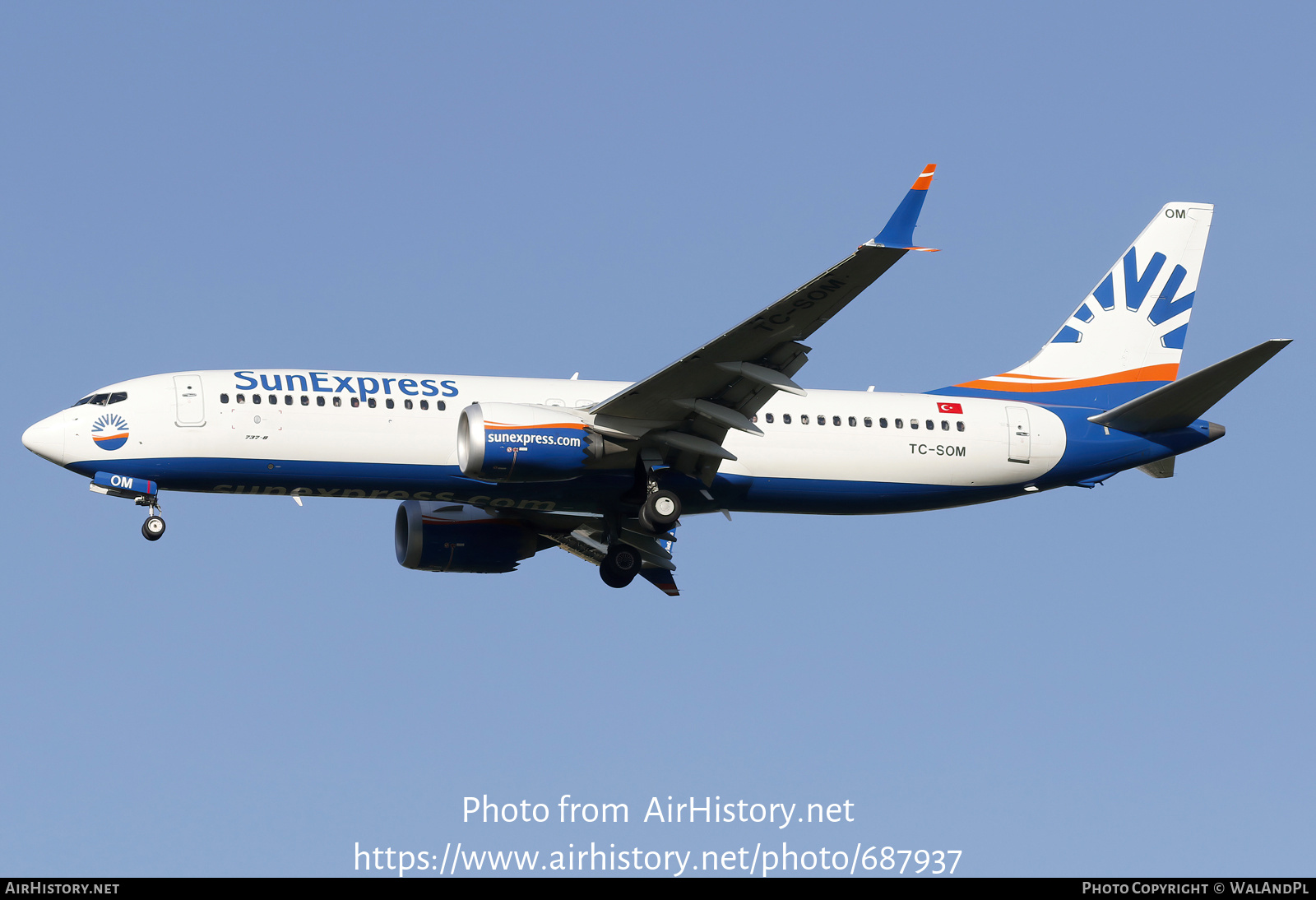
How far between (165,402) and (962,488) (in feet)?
57.3

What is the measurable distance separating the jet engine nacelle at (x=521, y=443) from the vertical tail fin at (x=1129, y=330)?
9.68 m

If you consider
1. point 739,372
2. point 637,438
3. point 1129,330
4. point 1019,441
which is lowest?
point 637,438

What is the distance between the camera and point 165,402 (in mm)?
32969

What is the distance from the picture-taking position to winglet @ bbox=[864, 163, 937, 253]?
26.3 m

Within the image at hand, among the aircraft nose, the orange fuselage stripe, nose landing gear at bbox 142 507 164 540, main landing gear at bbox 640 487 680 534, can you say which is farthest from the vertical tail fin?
the aircraft nose

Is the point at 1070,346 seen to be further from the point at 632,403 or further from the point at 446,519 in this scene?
the point at 446,519

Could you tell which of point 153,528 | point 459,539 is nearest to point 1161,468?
point 459,539

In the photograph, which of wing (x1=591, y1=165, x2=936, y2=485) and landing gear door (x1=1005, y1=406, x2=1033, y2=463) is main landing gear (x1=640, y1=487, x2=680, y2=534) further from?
landing gear door (x1=1005, y1=406, x2=1033, y2=463)

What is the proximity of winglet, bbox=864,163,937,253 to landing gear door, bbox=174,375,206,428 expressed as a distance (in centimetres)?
1447

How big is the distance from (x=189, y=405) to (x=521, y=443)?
699 cm

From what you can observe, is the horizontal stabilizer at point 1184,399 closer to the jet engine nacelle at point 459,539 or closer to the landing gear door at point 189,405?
the jet engine nacelle at point 459,539

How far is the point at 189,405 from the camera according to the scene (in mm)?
32938

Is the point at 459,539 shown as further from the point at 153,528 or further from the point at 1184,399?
the point at 1184,399

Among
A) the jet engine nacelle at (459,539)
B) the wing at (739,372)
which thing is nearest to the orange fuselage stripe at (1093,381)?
the wing at (739,372)
